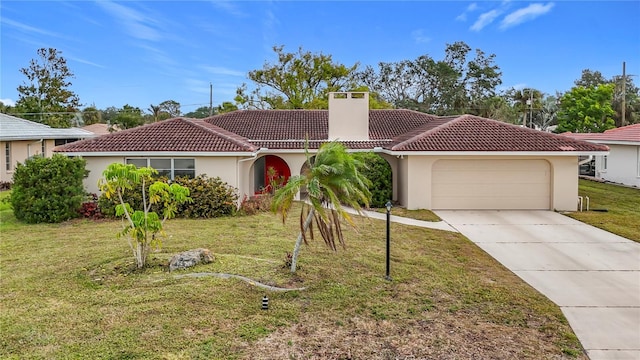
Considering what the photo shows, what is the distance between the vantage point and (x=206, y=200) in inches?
669

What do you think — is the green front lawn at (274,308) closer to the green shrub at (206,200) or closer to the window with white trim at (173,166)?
the green shrub at (206,200)

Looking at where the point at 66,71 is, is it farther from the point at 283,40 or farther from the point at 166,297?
the point at 166,297

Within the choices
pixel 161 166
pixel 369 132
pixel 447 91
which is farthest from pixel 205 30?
pixel 447 91

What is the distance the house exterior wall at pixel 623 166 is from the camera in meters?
26.9

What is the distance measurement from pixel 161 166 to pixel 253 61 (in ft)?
123

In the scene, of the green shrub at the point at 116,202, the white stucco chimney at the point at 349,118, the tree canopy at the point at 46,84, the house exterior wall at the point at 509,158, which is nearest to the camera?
the green shrub at the point at 116,202

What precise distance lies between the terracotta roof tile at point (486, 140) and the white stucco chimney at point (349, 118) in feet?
15.0

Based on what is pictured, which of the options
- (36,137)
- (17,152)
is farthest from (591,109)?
(17,152)

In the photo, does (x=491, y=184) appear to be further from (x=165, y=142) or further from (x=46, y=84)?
(x=46, y=84)

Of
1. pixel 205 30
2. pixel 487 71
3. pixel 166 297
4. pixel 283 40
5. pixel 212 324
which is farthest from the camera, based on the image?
pixel 487 71

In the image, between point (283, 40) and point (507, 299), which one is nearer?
point (507, 299)

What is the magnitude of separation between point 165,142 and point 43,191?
4499mm

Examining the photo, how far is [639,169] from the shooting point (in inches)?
1046

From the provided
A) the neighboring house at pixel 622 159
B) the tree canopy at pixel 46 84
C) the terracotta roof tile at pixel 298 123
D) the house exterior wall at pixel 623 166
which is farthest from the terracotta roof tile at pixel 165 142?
the tree canopy at pixel 46 84
